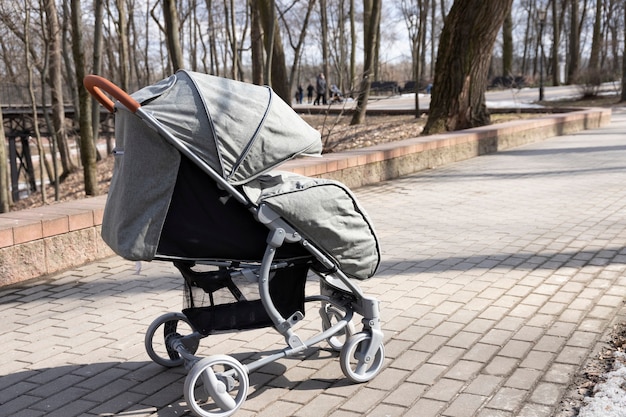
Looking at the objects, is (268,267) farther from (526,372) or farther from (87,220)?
(87,220)

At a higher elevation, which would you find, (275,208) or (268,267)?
(275,208)

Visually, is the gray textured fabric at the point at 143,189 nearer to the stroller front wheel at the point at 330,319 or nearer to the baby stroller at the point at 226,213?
the baby stroller at the point at 226,213

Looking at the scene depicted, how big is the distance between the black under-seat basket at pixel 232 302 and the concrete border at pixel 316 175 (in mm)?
2522

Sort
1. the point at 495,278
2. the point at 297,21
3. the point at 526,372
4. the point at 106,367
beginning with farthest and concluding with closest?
the point at 297,21
the point at 495,278
the point at 106,367
the point at 526,372

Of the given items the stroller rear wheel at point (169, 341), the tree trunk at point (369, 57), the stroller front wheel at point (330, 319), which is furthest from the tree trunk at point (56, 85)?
the stroller front wheel at point (330, 319)

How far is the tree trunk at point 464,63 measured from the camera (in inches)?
555

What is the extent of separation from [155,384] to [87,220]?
2.71 metres

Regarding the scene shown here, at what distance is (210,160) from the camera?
3.30 m

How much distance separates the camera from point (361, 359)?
3.76 m

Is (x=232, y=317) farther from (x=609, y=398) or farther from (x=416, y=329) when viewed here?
(x=609, y=398)

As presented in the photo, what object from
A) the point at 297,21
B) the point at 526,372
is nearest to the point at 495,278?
the point at 526,372

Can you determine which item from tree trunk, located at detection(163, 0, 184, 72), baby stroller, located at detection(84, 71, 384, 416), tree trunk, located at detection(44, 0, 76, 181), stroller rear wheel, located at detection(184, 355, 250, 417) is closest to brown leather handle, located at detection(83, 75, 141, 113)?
baby stroller, located at detection(84, 71, 384, 416)

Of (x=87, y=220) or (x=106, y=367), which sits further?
(x=87, y=220)

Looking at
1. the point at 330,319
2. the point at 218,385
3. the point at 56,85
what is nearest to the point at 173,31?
the point at 330,319
